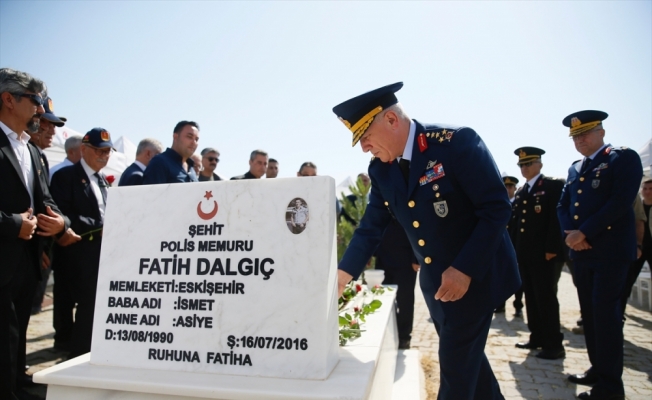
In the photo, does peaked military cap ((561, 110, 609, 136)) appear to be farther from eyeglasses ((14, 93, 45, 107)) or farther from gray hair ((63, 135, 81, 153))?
gray hair ((63, 135, 81, 153))

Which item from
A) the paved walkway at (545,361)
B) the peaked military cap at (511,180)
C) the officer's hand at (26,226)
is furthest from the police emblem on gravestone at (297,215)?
the peaked military cap at (511,180)

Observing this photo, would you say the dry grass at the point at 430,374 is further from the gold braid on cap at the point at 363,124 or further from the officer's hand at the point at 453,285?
the gold braid on cap at the point at 363,124

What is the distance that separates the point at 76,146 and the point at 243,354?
5294 millimetres

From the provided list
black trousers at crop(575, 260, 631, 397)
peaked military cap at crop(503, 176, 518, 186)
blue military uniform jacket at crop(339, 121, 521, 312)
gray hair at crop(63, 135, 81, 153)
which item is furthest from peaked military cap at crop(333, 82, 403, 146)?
peaked military cap at crop(503, 176, 518, 186)

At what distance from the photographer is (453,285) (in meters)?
2.04

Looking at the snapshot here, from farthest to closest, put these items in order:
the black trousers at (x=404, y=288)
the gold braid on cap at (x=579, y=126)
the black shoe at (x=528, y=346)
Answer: the black trousers at (x=404, y=288)
the black shoe at (x=528, y=346)
the gold braid on cap at (x=579, y=126)

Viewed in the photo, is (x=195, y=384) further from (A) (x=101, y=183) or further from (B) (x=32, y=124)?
(A) (x=101, y=183)

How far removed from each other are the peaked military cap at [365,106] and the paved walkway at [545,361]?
107 inches

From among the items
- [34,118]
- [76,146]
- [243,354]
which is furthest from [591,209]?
[76,146]

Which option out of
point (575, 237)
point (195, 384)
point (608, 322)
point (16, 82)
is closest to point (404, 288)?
point (575, 237)

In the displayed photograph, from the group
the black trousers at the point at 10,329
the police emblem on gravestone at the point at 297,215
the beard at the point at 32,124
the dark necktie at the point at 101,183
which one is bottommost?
the black trousers at the point at 10,329

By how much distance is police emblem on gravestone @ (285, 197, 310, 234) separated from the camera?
1.94 meters

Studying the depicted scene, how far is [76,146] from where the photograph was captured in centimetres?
597

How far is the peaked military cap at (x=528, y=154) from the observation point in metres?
5.27
